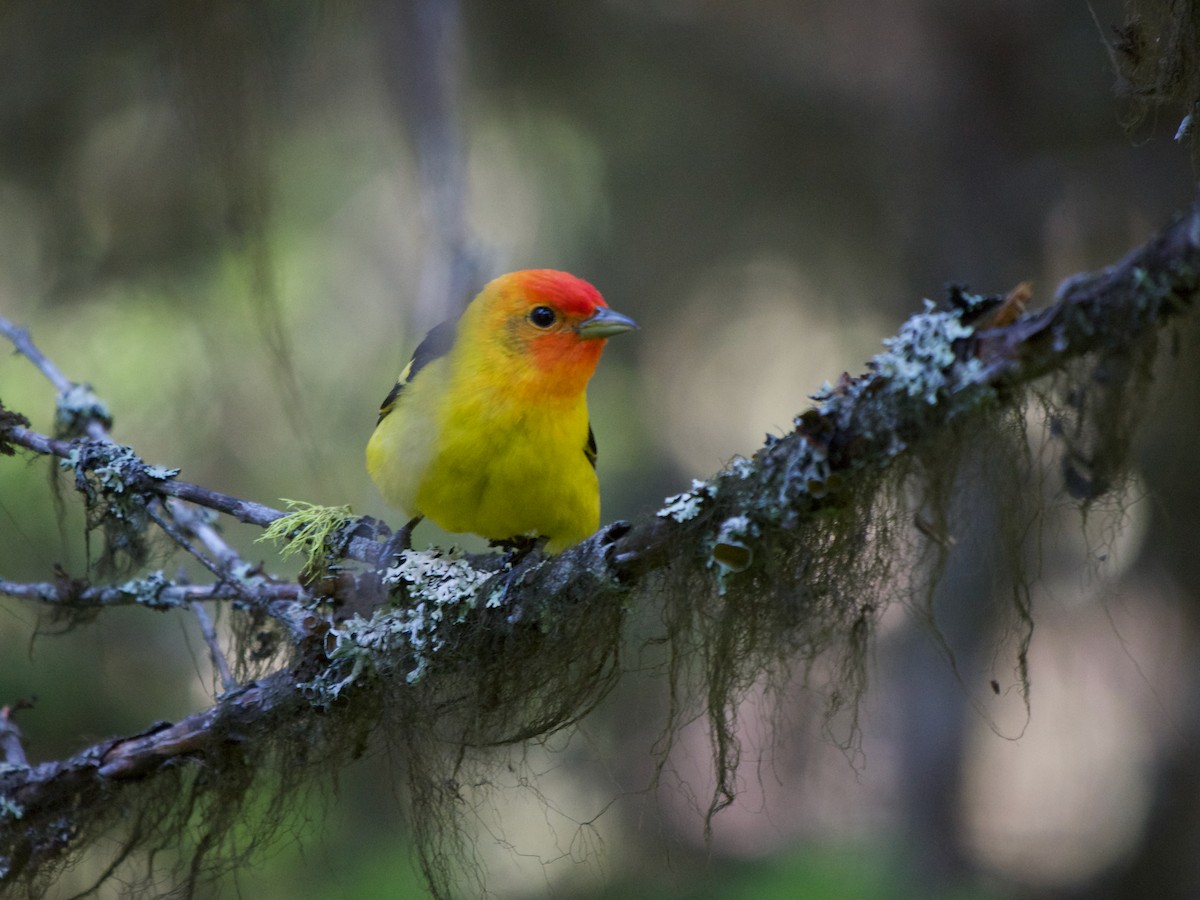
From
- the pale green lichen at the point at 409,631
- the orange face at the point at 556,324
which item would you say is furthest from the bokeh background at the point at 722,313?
the pale green lichen at the point at 409,631

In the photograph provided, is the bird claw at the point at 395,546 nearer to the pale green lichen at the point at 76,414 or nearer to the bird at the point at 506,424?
the bird at the point at 506,424

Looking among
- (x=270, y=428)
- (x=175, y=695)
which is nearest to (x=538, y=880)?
(x=175, y=695)

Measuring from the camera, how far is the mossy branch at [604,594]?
1.61 meters

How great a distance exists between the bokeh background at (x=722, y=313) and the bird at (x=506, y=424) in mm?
439

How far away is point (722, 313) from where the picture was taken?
7547 mm

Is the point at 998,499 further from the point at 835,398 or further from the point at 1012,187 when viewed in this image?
the point at 1012,187

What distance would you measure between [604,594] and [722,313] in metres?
5.56

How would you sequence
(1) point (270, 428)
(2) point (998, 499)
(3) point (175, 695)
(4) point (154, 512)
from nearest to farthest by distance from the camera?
1. (2) point (998, 499)
2. (4) point (154, 512)
3. (1) point (270, 428)
4. (3) point (175, 695)

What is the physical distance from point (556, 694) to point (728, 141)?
460cm

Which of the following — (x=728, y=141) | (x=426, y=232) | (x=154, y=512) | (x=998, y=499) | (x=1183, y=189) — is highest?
(x=728, y=141)

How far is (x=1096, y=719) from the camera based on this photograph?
5.95 metres

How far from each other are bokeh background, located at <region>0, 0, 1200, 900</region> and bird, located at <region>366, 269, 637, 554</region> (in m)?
0.44

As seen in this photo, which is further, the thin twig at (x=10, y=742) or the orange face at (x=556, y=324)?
the orange face at (x=556, y=324)

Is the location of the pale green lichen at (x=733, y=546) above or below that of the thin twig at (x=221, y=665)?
below
